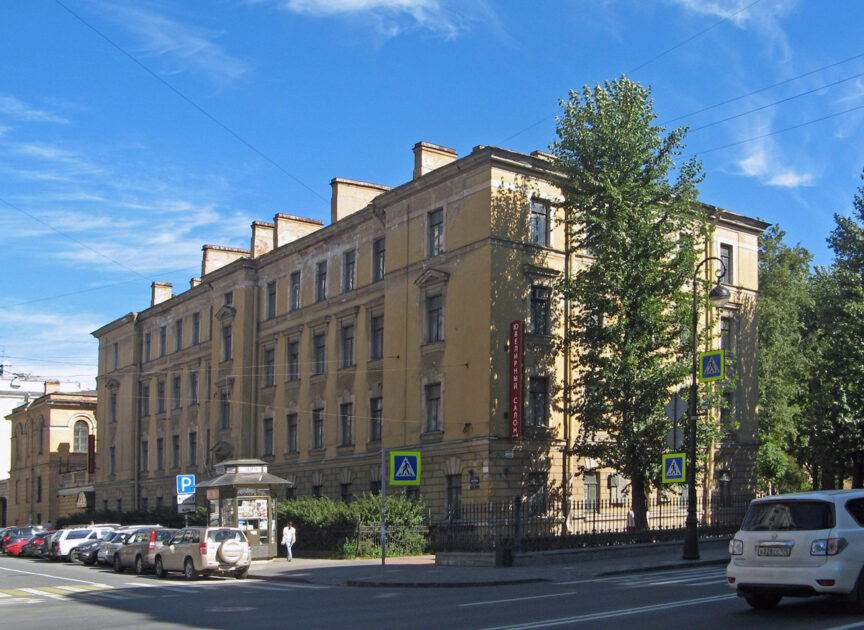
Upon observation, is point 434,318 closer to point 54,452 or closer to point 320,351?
point 320,351

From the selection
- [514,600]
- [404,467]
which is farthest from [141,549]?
[514,600]

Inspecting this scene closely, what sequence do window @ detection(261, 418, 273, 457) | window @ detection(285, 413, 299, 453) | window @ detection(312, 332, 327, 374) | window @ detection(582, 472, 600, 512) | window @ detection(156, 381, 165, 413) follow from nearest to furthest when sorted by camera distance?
window @ detection(582, 472, 600, 512)
window @ detection(312, 332, 327, 374)
window @ detection(285, 413, 299, 453)
window @ detection(261, 418, 273, 457)
window @ detection(156, 381, 165, 413)

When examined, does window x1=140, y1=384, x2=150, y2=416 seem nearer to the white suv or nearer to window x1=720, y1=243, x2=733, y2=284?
window x1=720, y1=243, x2=733, y2=284

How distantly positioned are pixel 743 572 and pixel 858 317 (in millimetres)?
33664

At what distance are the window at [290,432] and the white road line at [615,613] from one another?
34.9 m

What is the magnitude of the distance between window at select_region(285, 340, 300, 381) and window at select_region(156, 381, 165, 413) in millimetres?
16355

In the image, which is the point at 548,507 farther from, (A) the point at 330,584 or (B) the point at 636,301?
(A) the point at 330,584

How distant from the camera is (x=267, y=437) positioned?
5206 cm

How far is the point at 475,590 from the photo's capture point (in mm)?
21797

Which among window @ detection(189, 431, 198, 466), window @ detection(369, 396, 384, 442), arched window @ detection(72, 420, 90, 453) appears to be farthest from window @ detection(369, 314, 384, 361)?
arched window @ detection(72, 420, 90, 453)

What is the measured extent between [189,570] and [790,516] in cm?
2055

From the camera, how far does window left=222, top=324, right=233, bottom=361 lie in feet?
182

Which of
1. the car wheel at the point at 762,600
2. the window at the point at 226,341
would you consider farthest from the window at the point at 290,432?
the car wheel at the point at 762,600

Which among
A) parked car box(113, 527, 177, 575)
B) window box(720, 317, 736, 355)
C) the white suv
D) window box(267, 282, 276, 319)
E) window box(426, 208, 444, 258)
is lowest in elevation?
parked car box(113, 527, 177, 575)
